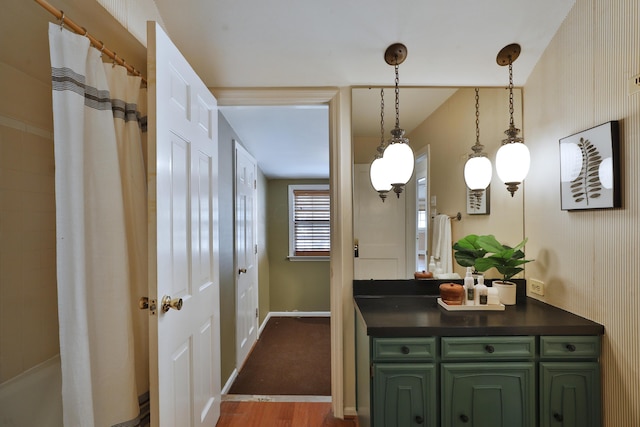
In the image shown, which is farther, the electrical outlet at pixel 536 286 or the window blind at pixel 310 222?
the window blind at pixel 310 222

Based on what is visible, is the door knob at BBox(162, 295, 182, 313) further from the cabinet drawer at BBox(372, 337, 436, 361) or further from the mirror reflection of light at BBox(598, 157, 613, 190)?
the mirror reflection of light at BBox(598, 157, 613, 190)

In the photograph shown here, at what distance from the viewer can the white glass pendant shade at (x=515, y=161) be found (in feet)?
5.35

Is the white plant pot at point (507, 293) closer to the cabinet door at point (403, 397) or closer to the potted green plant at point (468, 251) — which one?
the potted green plant at point (468, 251)

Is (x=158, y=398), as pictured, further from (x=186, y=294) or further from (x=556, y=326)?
(x=556, y=326)

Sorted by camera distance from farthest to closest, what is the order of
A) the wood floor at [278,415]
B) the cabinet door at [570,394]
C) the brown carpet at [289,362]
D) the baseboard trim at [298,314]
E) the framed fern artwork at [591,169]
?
1. the baseboard trim at [298,314]
2. the brown carpet at [289,362]
3. the wood floor at [278,415]
4. the cabinet door at [570,394]
5. the framed fern artwork at [591,169]

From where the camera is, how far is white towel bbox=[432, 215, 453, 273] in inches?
75.7

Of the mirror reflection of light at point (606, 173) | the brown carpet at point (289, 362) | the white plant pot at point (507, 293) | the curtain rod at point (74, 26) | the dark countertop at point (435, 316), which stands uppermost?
the curtain rod at point (74, 26)

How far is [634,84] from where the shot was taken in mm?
1187

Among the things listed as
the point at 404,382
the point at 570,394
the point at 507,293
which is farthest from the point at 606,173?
the point at 404,382

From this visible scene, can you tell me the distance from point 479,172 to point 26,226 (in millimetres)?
2142

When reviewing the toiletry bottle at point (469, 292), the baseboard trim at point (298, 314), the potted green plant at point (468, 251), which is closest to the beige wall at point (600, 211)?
the potted green plant at point (468, 251)

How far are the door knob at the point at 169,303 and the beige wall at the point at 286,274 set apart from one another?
2.85 meters

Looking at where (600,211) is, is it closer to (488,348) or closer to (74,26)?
(488,348)

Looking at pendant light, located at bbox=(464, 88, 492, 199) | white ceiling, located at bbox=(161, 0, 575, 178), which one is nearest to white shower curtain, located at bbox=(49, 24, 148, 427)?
white ceiling, located at bbox=(161, 0, 575, 178)
